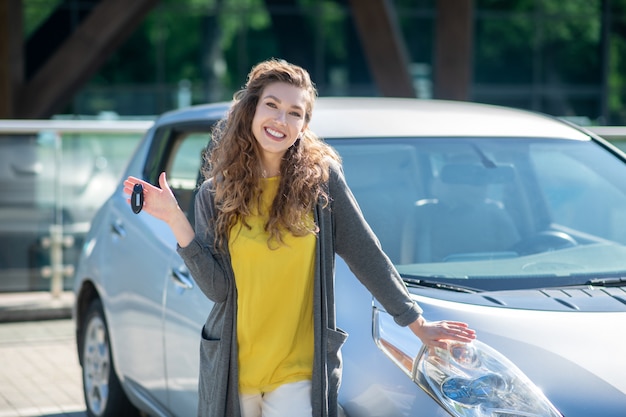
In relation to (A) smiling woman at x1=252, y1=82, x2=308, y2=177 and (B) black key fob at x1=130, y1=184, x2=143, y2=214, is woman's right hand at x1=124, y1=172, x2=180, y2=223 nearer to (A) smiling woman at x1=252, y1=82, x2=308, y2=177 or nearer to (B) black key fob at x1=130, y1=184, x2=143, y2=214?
(B) black key fob at x1=130, y1=184, x2=143, y2=214

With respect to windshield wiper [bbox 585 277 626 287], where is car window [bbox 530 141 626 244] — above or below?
above

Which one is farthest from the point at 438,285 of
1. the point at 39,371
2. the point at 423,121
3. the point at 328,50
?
the point at 328,50

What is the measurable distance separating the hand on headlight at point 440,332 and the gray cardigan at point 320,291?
4 cm

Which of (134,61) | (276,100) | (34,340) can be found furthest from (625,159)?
(134,61)

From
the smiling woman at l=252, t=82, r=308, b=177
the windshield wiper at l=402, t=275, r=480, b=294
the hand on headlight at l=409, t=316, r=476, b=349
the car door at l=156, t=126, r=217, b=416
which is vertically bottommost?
the car door at l=156, t=126, r=217, b=416

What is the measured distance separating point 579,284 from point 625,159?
1.01 m

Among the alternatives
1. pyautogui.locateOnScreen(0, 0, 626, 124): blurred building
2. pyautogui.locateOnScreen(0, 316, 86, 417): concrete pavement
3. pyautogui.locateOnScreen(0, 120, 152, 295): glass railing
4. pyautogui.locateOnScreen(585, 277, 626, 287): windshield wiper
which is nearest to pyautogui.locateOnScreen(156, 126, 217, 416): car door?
pyautogui.locateOnScreen(585, 277, 626, 287): windshield wiper

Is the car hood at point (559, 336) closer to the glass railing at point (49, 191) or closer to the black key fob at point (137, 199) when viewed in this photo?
the black key fob at point (137, 199)

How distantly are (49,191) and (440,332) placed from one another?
23.0ft

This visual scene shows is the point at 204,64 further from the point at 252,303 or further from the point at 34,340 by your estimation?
the point at 252,303

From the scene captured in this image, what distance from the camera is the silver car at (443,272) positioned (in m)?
3.25

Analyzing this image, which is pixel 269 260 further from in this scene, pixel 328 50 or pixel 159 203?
pixel 328 50

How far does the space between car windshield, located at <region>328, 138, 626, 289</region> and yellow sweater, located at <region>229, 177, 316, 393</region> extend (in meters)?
0.78

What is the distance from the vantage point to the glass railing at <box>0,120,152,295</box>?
9.46 metres
